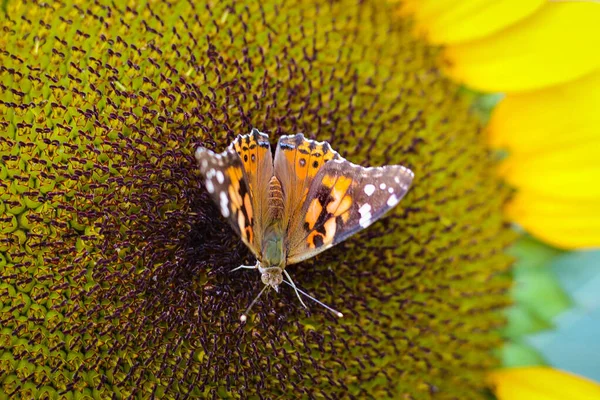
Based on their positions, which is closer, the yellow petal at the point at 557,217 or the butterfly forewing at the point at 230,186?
the butterfly forewing at the point at 230,186

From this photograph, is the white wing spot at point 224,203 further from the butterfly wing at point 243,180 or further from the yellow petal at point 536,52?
the yellow petal at point 536,52

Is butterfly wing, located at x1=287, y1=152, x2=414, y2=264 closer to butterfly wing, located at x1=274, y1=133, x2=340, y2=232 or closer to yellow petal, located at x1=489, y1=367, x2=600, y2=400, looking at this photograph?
butterfly wing, located at x1=274, y1=133, x2=340, y2=232

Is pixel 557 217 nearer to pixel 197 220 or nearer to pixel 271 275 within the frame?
pixel 271 275

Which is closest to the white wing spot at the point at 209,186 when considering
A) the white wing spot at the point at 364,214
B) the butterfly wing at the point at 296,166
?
the butterfly wing at the point at 296,166

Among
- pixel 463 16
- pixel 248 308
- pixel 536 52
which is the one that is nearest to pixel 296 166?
pixel 248 308

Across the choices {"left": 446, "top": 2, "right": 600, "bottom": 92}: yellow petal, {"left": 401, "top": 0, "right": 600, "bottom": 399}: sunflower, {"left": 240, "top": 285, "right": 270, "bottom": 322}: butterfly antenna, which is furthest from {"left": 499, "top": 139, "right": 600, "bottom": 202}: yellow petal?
{"left": 240, "top": 285, "right": 270, "bottom": 322}: butterfly antenna
